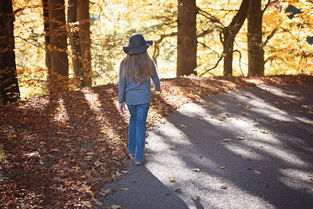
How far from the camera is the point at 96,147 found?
6.06 m

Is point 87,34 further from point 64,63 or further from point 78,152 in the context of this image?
point 78,152

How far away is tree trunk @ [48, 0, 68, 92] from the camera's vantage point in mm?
11234

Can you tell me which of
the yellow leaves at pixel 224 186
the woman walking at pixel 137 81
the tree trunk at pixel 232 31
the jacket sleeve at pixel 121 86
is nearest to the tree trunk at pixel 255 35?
the tree trunk at pixel 232 31

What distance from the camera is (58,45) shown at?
12.4m

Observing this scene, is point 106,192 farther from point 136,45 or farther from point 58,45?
point 58,45

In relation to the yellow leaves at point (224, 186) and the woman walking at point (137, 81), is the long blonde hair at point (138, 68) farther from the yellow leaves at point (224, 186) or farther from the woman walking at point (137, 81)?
the yellow leaves at point (224, 186)

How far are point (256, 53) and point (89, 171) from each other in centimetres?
1342

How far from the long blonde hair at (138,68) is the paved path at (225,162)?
5.12 feet

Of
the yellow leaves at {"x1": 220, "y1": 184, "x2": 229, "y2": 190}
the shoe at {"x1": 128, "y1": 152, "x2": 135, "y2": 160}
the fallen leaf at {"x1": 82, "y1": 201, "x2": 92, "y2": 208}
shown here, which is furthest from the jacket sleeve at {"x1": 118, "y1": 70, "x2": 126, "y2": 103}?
the yellow leaves at {"x1": 220, "y1": 184, "x2": 229, "y2": 190}

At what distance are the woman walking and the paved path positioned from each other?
0.65 metres

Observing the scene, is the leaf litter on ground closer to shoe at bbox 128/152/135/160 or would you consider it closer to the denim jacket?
shoe at bbox 128/152/135/160

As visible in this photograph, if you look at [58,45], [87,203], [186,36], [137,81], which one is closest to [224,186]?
[87,203]

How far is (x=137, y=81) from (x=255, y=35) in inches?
491

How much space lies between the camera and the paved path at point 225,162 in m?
4.28
